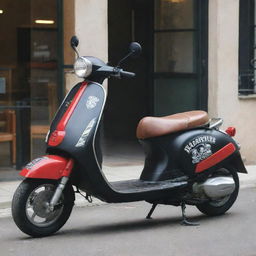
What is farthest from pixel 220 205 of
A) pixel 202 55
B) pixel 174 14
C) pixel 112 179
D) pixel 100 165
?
pixel 174 14

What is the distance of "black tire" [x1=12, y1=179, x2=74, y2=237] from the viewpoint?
6.74 metres

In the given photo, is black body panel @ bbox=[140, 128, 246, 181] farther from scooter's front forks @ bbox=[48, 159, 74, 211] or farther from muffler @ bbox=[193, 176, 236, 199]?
scooter's front forks @ bbox=[48, 159, 74, 211]

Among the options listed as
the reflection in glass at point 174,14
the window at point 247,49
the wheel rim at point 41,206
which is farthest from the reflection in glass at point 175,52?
the wheel rim at point 41,206

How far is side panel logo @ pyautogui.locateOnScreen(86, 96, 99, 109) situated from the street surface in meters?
1.21

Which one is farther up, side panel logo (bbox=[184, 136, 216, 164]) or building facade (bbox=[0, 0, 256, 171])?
building facade (bbox=[0, 0, 256, 171])

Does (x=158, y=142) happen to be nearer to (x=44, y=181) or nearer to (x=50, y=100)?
(x=44, y=181)

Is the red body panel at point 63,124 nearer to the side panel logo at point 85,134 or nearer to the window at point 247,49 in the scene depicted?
the side panel logo at point 85,134

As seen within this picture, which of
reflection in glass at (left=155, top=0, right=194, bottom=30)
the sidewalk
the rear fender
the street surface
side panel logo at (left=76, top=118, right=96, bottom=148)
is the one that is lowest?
the street surface

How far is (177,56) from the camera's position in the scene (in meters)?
12.9

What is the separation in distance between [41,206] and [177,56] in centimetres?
657

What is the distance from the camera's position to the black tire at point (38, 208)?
22.1ft

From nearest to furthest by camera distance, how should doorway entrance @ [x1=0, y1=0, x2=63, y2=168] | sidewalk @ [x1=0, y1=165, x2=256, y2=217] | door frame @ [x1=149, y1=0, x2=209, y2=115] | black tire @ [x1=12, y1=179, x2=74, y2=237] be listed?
black tire @ [x1=12, y1=179, x2=74, y2=237] < sidewalk @ [x1=0, y1=165, x2=256, y2=217] < doorway entrance @ [x1=0, y1=0, x2=63, y2=168] < door frame @ [x1=149, y1=0, x2=209, y2=115]

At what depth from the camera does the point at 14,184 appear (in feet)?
33.2

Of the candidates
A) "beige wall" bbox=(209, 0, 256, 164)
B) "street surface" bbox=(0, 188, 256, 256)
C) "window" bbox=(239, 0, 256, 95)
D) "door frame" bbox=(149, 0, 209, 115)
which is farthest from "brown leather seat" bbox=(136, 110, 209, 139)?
"window" bbox=(239, 0, 256, 95)
